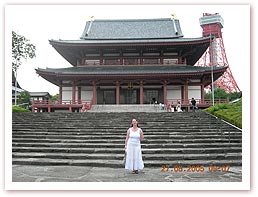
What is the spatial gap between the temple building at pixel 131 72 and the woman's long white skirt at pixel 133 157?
1600 cm

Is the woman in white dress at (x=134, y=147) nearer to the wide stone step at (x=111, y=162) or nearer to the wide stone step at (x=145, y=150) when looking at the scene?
the wide stone step at (x=111, y=162)

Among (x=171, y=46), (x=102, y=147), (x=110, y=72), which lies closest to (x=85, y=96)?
(x=110, y=72)

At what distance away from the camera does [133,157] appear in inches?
251

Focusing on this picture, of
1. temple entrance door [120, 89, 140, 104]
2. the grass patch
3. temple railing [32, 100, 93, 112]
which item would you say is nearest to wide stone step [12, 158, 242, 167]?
the grass patch

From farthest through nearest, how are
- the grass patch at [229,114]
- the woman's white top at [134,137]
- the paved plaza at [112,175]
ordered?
the grass patch at [229,114] → the woman's white top at [134,137] → the paved plaza at [112,175]

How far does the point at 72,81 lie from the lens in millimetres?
23953

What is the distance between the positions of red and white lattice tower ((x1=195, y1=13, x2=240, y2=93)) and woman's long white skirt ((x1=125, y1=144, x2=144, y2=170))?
3086cm

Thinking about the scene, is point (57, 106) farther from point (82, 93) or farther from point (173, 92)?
point (173, 92)

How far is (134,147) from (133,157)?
276 millimetres

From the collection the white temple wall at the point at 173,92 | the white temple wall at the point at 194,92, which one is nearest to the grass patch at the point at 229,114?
the white temple wall at the point at 194,92

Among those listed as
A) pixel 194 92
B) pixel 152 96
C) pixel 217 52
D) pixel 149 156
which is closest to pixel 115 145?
pixel 149 156

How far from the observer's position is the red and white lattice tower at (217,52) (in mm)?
49438

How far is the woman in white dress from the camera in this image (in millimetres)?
6289
